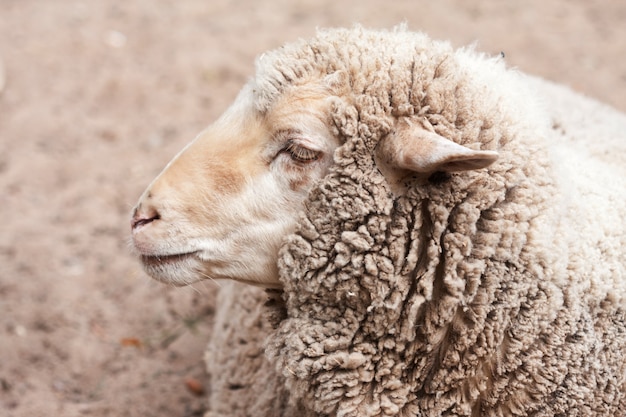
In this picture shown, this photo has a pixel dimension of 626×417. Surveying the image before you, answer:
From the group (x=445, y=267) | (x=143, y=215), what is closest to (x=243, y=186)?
(x=143, y=215)

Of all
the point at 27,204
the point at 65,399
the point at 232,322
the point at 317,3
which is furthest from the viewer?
the point at 317,3

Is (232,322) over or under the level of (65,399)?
over

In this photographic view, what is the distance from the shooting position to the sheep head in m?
2.27

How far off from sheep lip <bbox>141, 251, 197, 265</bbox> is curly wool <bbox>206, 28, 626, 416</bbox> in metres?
0.36

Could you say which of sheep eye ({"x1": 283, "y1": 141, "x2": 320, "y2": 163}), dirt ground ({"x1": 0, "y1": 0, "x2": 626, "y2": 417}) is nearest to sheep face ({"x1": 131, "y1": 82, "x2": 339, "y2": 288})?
sheep eye ({"x1": 283, "y1": 141, "x2": 320, "y2": 163})

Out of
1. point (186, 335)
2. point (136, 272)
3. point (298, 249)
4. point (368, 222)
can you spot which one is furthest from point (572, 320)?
point (136, 272)

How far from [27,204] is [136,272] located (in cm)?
109

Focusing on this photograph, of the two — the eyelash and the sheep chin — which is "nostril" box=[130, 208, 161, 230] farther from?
the eyelash

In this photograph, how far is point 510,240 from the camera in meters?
2.18

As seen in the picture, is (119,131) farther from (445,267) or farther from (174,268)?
(445,267)

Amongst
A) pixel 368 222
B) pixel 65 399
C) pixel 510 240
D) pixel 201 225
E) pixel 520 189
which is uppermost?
pixel 520 189

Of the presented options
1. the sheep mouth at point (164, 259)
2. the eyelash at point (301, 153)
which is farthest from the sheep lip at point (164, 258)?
the eyelash at point (301, 153)

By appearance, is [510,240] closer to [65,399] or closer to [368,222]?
[368,222]

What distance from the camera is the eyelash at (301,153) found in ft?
7.50
